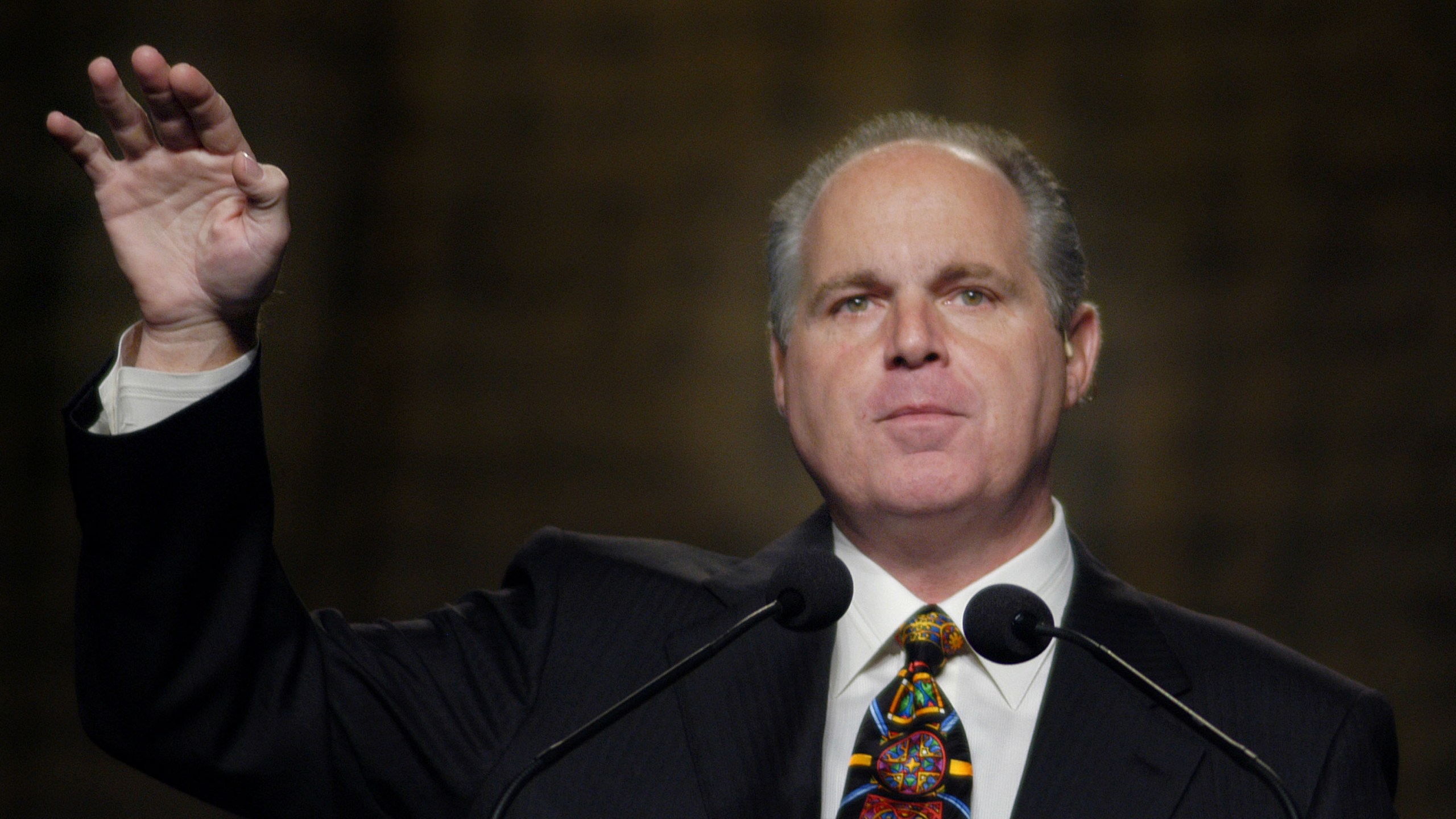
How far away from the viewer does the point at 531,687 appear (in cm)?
151

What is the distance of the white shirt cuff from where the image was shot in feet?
4.19

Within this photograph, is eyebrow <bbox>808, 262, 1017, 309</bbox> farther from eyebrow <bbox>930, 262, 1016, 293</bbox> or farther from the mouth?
the mouth

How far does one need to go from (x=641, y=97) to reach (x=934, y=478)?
7.36 feet

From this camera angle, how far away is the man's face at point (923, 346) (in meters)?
1.58

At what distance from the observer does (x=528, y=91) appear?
3.63 metres

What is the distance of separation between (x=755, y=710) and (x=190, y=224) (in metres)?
0.70

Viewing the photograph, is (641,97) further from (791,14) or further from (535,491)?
(535,491)

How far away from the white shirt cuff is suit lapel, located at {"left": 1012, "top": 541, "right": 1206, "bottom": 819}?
0.83 m

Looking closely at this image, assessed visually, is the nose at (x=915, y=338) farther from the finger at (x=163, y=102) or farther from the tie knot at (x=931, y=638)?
the finger at (x=163, y=102)

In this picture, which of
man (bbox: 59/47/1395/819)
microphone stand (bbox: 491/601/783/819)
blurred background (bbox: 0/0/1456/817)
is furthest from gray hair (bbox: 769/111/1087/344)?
blurred background (bbox: 0/0/1456/817)

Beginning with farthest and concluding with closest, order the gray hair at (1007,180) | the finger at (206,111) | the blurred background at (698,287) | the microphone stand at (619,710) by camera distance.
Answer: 1. the blurred background at (698,287)
2. the gray hair at (1007,180)
3. the finger at (206,111)
4. the microphone stand at (619,710)

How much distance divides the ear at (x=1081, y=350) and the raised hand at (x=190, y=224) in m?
0.93

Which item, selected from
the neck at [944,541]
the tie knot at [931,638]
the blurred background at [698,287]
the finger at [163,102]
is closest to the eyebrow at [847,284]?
the neck at [944,541]

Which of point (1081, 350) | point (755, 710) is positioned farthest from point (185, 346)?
point (1081, 350)
